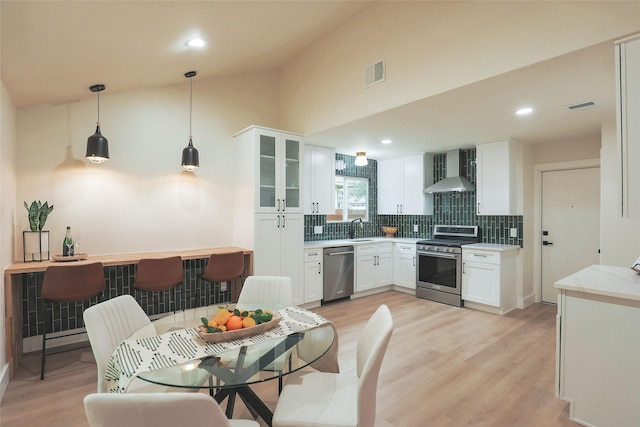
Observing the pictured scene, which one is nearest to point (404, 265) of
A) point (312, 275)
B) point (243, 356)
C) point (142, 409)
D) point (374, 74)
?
point (312, 275)

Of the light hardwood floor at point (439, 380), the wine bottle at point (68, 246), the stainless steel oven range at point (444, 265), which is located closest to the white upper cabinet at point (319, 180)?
the stainless steel oven range at point (444, 265)

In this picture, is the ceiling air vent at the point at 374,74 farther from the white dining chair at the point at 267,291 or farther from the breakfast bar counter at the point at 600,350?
the breakfast bar counter at the point at 600,350

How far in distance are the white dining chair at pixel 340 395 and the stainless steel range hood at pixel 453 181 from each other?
3738mm

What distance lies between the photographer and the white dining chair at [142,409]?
3.17 ft

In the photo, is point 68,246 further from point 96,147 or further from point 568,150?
point 568,150

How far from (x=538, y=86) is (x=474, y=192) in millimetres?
2690

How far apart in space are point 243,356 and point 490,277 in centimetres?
382

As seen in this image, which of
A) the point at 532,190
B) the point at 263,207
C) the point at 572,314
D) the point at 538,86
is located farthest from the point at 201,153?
Result: the point at 532,190

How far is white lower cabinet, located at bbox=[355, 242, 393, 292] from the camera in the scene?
5.15 m

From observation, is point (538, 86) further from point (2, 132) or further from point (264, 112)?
point (2, 132)

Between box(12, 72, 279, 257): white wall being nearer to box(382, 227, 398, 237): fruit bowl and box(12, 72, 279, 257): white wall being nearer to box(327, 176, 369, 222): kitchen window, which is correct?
box(327, 176, 369, 222): kitchen window

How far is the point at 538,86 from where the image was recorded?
8.63 feet

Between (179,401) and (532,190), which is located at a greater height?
(532,190)

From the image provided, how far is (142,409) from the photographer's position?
3.21ft
